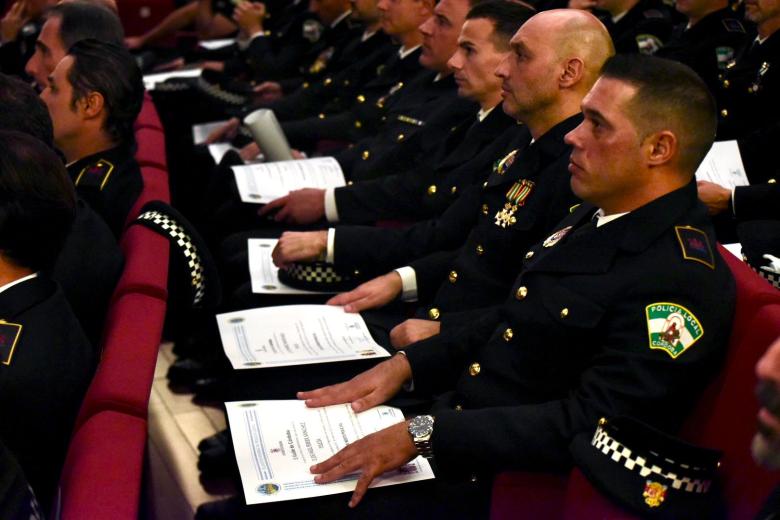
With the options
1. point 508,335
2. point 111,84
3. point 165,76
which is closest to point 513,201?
point 508,335

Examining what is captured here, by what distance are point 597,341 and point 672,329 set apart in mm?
165

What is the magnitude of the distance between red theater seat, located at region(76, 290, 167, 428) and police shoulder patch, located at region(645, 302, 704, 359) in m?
0.78

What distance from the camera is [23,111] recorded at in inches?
95.0

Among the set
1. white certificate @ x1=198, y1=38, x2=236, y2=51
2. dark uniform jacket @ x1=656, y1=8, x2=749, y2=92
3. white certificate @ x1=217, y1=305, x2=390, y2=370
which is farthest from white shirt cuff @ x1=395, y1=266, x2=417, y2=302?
white certificate @ x1=198, y1=38, x2=236, y2=51

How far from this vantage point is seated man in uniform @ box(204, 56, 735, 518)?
1635 millimetres

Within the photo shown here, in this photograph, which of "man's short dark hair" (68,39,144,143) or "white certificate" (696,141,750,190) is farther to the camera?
"man's short dark hair" (68,39,144,143)

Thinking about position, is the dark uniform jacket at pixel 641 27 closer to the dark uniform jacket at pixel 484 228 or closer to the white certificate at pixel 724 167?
the white certificate at pixel 724 167

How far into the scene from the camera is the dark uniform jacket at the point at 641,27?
3629mm

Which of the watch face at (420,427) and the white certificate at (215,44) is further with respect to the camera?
the white certificate at (215,44)

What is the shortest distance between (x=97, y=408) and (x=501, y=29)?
162 cm

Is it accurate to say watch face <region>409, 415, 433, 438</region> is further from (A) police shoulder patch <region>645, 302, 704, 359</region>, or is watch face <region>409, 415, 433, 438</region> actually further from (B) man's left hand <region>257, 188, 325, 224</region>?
(B) man's left hand <region>257, 188, 325, 224</region>

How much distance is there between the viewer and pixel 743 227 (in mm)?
2256

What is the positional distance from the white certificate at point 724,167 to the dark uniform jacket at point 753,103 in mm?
89

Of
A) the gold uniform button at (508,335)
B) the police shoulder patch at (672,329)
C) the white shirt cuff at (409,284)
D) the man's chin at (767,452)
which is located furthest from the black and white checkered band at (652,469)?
the white shirt cuff at (409,284)
